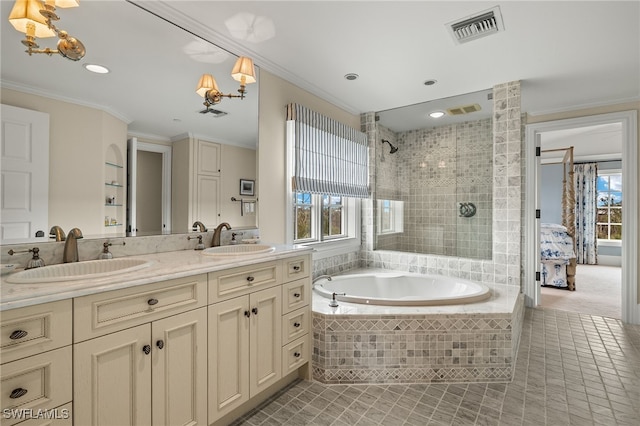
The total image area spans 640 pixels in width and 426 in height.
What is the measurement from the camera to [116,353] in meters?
1.25

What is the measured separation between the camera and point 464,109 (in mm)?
3629

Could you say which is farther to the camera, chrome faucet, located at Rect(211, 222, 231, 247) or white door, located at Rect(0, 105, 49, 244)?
chrome faucet, located at Rect(211, 222, 231, 247)

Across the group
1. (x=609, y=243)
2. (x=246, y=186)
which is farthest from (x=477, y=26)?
(x=609, y=243)

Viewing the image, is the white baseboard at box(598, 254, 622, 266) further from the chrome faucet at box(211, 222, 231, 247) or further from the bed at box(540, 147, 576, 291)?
the chrome faucet at box(211, 222, 231, 247)

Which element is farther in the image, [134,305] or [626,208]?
[626,208]

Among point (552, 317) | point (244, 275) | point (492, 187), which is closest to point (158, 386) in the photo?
point (244, 275)

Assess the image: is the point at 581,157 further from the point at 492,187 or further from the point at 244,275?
the point at 244,275

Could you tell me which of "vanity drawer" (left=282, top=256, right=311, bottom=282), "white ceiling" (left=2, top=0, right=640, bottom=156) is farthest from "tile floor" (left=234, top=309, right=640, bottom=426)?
"white ceiling" (left=2, top=0, right=640, bottom=156)

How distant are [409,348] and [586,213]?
710 cm

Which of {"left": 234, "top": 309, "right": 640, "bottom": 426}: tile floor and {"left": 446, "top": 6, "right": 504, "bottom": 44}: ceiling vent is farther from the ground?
{"left": 446, "top": 6, "right": 504, "bottom": 44}: ceiling vent

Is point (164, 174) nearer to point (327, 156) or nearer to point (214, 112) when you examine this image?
point (214, 112)

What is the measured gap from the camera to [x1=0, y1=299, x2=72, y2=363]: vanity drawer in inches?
38.8

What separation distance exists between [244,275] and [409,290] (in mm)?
2119

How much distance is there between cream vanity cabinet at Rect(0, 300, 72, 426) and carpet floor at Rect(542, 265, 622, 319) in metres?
4.69
